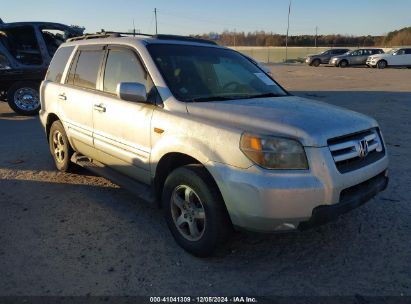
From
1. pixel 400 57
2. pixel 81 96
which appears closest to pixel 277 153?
pixel 81 96

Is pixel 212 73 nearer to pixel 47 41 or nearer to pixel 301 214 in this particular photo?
pixel 301 214

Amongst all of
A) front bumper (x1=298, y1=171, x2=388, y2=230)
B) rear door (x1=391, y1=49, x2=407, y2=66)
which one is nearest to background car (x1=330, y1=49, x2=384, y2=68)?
rear door (x1=391, y1=49, x2=407, y2=66)

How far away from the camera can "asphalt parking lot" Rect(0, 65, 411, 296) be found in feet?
10.4

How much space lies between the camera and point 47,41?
38.4 feet

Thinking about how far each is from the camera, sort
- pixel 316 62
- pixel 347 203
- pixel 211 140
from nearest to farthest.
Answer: pixel 347 203, pixel 211 140, pixel 316 62

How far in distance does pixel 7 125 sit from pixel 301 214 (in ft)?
29.2

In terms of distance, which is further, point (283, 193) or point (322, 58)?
point (322, 58)

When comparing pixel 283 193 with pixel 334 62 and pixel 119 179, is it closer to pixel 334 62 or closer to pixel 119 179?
pixel 119 179

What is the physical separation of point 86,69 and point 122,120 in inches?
48.1

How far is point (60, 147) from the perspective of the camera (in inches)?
230

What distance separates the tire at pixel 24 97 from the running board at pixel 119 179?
6.77m

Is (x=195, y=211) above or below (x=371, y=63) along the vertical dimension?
below

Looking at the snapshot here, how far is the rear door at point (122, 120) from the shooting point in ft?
13.0

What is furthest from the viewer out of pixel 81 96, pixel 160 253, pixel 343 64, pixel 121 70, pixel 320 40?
pixel 320 40
